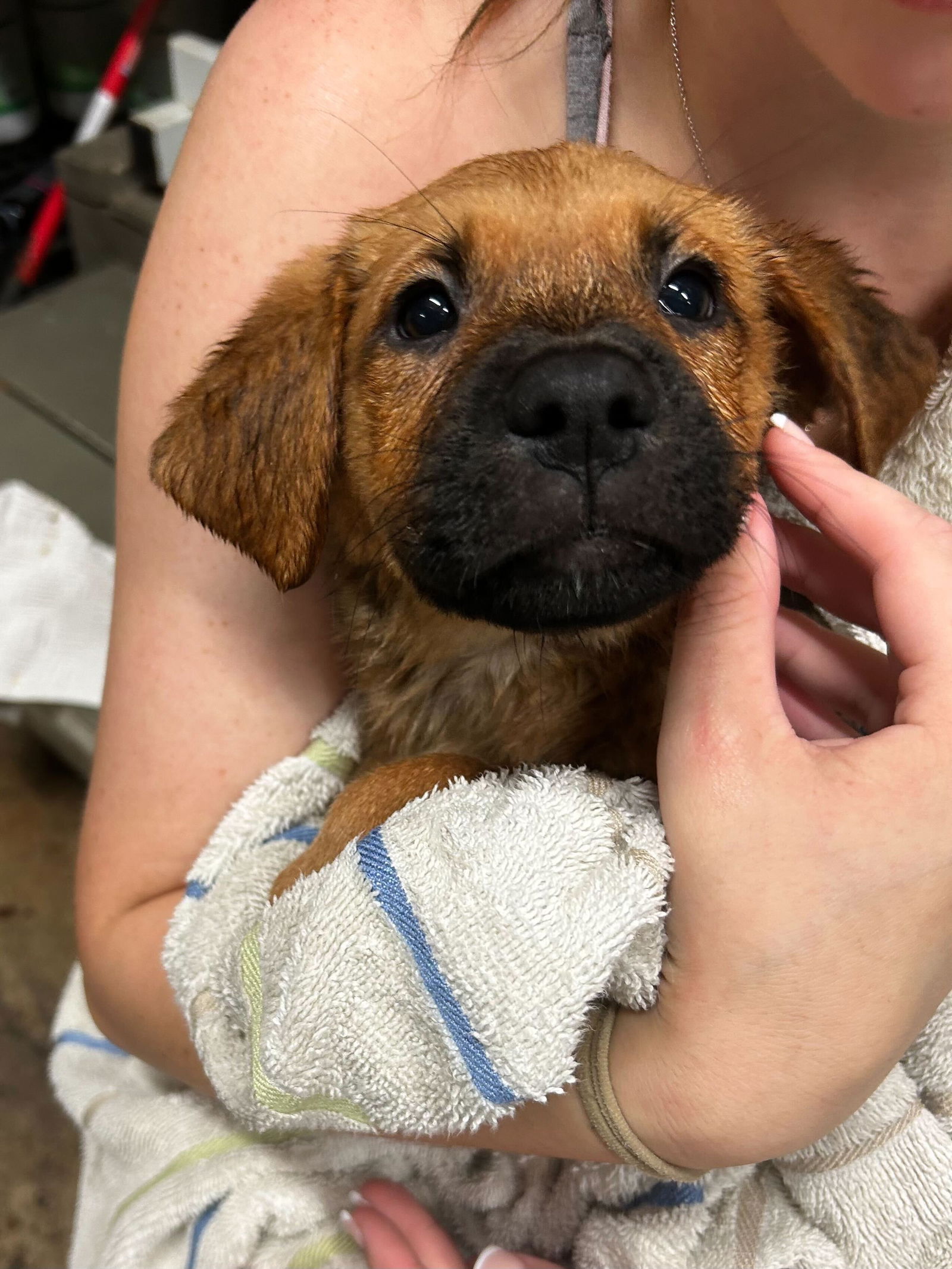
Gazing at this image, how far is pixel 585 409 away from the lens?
0.87m

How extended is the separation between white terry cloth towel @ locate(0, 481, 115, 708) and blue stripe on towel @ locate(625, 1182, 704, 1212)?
5.66ft

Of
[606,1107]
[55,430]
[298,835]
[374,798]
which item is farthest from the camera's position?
[55,430]

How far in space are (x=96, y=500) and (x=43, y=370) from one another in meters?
0.60

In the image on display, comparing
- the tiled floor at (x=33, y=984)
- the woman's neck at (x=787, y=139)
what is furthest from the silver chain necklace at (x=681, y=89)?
the tiled floor at (x=33, y=984)

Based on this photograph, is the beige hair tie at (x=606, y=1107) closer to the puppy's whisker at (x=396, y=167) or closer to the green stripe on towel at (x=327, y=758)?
the green stripe on towel at (x=327, y=758)

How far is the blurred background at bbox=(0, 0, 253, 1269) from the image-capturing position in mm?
2439

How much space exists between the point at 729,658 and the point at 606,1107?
45 centimetres

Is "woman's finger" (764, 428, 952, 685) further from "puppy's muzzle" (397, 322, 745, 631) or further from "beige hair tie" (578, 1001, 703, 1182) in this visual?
"beige hair tie" (578, 1001, 703, 1182)

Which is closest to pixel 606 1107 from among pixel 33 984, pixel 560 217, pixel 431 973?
pixel 431 973

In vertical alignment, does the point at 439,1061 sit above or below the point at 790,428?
below

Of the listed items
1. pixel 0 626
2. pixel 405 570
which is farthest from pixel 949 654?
pixel 0 626

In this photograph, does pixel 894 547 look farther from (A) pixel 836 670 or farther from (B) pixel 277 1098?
(B) pixel 277 1098

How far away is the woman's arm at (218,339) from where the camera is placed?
1.29 meters

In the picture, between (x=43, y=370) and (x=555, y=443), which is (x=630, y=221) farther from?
(x=43, y=370)
